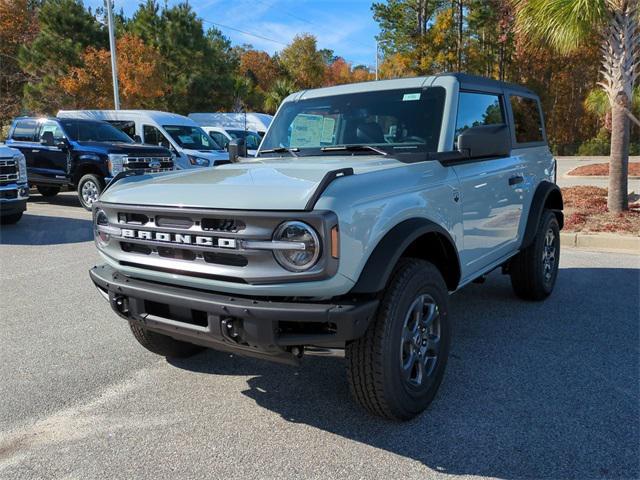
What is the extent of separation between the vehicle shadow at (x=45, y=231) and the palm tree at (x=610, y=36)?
8.29 m

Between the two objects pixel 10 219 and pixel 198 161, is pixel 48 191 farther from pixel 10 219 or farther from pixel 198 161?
pixel 10 219

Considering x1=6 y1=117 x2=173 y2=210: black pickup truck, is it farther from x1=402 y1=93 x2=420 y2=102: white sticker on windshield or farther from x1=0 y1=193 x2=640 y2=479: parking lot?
x1=402 y1=93 x2=420 y2=102: white sticker on windshield

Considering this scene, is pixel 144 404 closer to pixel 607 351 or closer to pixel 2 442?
pixel 2 442

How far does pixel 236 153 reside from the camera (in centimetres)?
472

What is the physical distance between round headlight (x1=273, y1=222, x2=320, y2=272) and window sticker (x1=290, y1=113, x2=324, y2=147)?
1.73 metres

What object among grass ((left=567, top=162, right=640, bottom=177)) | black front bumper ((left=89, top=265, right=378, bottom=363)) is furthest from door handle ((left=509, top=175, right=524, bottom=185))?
grass ((left=567, top=162, right=640, bottom=177))

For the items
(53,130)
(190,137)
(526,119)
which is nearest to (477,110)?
(526,119)

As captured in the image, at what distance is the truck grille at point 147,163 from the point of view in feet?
38.0

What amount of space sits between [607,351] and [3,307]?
5.32 m

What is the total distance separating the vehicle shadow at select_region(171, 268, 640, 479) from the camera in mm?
2760

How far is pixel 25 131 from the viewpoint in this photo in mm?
13062

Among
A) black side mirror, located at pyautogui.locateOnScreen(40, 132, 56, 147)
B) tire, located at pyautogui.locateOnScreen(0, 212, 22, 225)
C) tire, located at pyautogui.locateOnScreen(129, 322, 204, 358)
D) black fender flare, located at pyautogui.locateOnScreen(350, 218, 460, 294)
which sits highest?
black side mirror, located at pyautogui.locateOnScreen(40, 132, 56, 147)

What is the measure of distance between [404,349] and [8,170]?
8.92 metres

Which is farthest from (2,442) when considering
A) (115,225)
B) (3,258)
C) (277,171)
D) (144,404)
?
(3,258)
